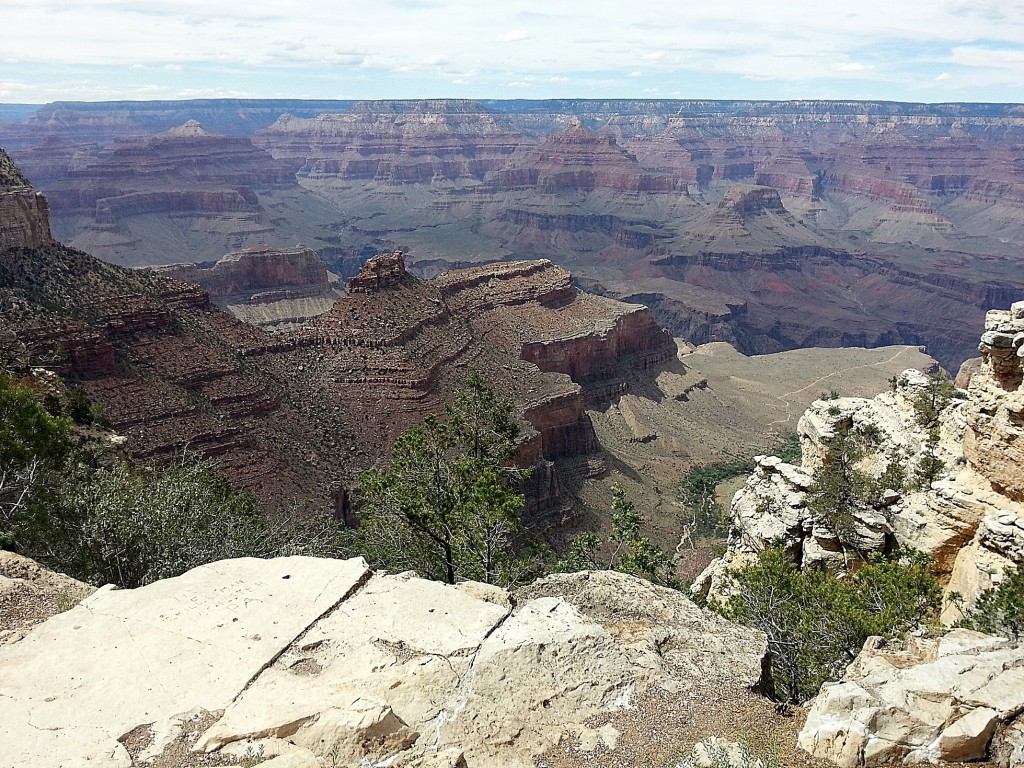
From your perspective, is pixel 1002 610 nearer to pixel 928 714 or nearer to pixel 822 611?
pixel 822 611

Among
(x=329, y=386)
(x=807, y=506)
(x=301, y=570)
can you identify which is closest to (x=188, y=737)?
(x=301, y=570)

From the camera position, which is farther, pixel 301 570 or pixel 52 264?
pixel 52 264

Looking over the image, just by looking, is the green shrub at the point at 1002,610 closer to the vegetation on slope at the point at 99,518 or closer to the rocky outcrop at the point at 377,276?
the vegetation on slope at the point at 99,518

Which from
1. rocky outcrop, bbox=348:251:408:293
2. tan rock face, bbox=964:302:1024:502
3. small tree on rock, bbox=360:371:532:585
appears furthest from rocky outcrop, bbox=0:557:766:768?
rocky outcrop, bbox=348:251:408:293

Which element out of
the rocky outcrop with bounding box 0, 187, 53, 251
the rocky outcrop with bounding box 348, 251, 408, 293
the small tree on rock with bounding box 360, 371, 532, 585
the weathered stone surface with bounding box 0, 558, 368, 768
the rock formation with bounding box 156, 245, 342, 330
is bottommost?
the rock formation with bounding box 156, 245, 342, 330

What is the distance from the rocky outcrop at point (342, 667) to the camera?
12.0m

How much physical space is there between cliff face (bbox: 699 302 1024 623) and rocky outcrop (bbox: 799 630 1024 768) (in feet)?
25.0

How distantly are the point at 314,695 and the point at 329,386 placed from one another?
47.6 m

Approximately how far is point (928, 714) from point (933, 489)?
45.2ft

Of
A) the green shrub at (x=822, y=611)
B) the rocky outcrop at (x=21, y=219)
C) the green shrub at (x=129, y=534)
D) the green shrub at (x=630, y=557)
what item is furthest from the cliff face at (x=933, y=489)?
A: the rocky outcrop at (x=21, y=219)

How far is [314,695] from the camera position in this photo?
12852 mm

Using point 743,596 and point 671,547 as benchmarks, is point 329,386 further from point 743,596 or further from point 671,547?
point 743,596

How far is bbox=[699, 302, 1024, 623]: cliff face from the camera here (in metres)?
21.1

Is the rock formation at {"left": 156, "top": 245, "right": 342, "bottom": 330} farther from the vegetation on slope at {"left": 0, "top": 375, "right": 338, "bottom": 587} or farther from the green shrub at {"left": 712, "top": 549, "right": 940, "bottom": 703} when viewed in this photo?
the green shrub at {"left": 712, "top": 549, "right": 940, "bottom": 703}
